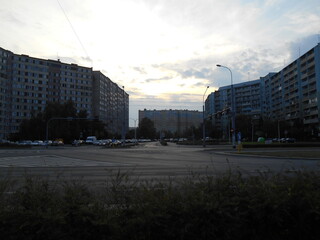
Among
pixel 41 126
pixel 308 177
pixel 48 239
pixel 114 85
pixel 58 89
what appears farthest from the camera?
pixel 114 85

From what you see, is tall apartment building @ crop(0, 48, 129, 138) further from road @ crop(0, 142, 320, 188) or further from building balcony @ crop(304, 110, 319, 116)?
road @ crop(0, 142, 320, 188)

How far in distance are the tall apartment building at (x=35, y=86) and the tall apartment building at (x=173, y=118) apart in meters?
58.1

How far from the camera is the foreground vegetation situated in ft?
10.7

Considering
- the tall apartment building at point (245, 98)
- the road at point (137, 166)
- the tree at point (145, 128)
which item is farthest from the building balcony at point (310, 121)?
the road at point (137, 166)

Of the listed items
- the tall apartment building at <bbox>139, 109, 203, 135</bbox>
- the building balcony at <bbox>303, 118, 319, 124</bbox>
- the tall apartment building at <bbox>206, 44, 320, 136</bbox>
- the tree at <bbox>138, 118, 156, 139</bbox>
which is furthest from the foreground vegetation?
the tall apartment building at <bbox>139, 109, 203, 135</bbox>

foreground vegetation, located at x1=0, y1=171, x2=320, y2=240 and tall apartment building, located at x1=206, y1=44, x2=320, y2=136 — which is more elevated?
tall apartment building, located at x1=206, y1=44, x2=320, y2=136

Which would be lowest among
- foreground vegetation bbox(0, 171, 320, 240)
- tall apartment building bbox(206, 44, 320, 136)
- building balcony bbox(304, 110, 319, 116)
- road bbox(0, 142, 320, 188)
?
road bbox(0, 142, 320, 188)

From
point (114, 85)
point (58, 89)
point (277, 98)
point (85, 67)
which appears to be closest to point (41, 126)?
point (58, 89)

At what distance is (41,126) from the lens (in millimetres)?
89250

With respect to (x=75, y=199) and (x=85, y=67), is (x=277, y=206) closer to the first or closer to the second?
(x=75, y=199)

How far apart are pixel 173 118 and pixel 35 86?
98.8 meters

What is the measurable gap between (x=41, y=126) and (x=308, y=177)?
94.0 meters

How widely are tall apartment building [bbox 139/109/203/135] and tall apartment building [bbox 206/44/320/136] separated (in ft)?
88.6

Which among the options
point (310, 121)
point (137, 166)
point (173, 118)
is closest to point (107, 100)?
point (173, 118)
